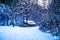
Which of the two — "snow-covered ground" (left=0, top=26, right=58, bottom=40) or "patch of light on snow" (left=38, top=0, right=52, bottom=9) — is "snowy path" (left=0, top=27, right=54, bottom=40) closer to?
"snow-covered ground" (left=0, top=26, right=58, bottom=40)

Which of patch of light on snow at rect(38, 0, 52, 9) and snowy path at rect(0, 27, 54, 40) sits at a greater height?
patch of light on snow at rect(38, 0, 52, 9)

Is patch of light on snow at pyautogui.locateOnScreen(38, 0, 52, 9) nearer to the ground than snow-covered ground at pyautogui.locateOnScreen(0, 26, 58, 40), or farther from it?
farther from it

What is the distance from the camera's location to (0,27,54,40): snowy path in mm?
2389

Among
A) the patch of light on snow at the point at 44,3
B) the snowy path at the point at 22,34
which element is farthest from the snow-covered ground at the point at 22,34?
the patch of light on snow at the point at 44,3

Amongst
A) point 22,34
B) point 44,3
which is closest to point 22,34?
point 22,34

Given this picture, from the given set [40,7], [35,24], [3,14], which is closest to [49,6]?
[40,7]

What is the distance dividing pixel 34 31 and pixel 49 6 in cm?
38

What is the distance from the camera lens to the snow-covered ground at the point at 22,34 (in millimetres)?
2389

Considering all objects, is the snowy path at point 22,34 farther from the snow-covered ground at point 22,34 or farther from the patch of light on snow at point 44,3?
the patch of light on snow at point 44,3

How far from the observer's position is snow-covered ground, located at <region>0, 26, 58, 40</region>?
2389 mm

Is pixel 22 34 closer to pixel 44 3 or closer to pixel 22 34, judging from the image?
pixel 22 34

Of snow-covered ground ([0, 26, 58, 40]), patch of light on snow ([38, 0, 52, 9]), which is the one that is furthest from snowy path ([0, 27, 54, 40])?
patch of light on snow ([38, 0, 52, 9])

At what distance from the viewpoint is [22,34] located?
2.41m

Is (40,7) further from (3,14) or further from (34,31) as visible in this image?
(3,14)
